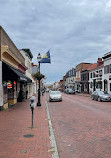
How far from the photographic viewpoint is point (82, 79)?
173 feet

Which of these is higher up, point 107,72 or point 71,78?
point 71,78

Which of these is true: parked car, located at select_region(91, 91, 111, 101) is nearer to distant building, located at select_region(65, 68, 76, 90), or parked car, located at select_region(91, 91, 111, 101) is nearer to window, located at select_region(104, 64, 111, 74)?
window, located at select_region(104, 64, 111, 74)

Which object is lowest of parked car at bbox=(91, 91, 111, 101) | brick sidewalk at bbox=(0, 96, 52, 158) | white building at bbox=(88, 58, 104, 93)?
brick sidewalk at bbox=(0, 96, 52, 158)

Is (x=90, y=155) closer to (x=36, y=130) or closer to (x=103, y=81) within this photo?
(x=36, y=130)

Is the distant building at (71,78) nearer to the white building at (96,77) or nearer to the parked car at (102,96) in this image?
the white building at (96,77)

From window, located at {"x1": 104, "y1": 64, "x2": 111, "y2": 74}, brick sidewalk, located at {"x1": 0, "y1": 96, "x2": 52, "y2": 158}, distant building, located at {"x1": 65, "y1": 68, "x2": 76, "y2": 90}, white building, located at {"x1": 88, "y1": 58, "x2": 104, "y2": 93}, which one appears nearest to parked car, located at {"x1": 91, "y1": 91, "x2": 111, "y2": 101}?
window, located at {"x1": 104, "y1": 64, "x2": 111, "y2": 74}

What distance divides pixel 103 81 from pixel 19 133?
30984 mm

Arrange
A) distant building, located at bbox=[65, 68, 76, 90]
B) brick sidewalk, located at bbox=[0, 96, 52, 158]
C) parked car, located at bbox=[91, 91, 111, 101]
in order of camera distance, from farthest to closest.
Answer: distant building, located at bbox=[65, 68, 76, 90], parked car, located at bbox=[91, 91, 111, 101], brick sidewalk, located at bbox=[0, 96, 52, 158]

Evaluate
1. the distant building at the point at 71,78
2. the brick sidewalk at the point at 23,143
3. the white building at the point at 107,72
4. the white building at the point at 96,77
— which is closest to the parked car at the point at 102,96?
the white building at the point at 107,72

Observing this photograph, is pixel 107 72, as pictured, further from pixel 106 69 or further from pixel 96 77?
pixel 96 77

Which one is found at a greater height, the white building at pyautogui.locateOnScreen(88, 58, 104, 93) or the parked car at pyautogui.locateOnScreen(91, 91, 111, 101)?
the white building at pyautogui.locateOnScreen(88, 58, 104, 93)

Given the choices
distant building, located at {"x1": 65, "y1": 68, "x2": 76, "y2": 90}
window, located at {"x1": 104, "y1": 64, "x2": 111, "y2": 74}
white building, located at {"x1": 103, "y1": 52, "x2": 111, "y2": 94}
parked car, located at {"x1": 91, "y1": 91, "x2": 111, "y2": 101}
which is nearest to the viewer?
parked car, located at {"x1": 91, "y1": 91, "x2": 111, "y2": 101}

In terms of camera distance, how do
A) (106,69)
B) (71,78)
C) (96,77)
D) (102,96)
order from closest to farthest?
(102,96)
(106,69)
(96,77)
(71,78)

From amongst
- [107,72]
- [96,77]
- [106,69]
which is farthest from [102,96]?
[96,77]
